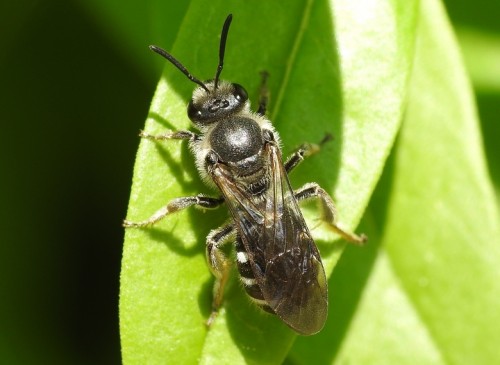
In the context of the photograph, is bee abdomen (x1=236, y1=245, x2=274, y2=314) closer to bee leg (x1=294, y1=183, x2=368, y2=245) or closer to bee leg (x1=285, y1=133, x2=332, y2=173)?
bee leg (x1=294, y1=183, x2=368, y2=245)

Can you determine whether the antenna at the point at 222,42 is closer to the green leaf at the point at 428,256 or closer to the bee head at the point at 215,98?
the bee head at the point at 215,98

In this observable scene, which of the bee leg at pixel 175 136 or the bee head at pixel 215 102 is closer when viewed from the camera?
the bee leg at pixel 175 136

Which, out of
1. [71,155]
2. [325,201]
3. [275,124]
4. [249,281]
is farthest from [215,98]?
[71,155]

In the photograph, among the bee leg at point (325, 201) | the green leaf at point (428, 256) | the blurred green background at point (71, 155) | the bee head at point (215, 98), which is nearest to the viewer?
the bee head at point (215, 98)

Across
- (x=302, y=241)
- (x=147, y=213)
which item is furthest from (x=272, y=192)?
(x=147, y=213)

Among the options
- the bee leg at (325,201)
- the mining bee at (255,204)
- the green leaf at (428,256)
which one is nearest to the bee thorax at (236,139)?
the mining bee at (255,204)

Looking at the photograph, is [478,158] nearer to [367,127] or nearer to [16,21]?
[367,127]

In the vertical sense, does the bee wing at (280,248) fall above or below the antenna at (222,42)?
below
